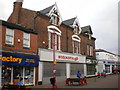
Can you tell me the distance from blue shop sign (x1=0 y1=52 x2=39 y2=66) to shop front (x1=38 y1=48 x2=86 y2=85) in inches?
60.2

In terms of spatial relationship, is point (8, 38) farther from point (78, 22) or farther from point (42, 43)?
point (78, 22)

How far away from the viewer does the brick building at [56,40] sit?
2025 cm

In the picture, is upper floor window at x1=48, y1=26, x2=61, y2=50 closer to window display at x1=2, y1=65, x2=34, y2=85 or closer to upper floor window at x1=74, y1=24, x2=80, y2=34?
window display at x1=2, y1=65, x2=34, y2=85

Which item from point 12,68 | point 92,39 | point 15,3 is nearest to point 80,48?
point 92,39

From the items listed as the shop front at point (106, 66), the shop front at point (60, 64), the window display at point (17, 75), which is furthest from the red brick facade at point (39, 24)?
the shop front at point (106, 66)

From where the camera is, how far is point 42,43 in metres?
20.3

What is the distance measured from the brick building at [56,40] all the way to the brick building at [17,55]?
1.29 meters

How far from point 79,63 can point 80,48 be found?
2.84 metres

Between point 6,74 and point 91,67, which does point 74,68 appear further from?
point 6,74

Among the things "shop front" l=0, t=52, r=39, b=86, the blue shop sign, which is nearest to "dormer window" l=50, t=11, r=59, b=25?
the blue shop sign

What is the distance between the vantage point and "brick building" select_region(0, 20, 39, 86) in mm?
15133

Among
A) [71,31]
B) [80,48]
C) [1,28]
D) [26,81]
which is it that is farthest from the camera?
[80,48]

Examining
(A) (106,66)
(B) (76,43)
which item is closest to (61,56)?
(B) (76,43)

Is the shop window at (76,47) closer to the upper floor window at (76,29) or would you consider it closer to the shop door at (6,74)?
the upper floor window at (76,29)
